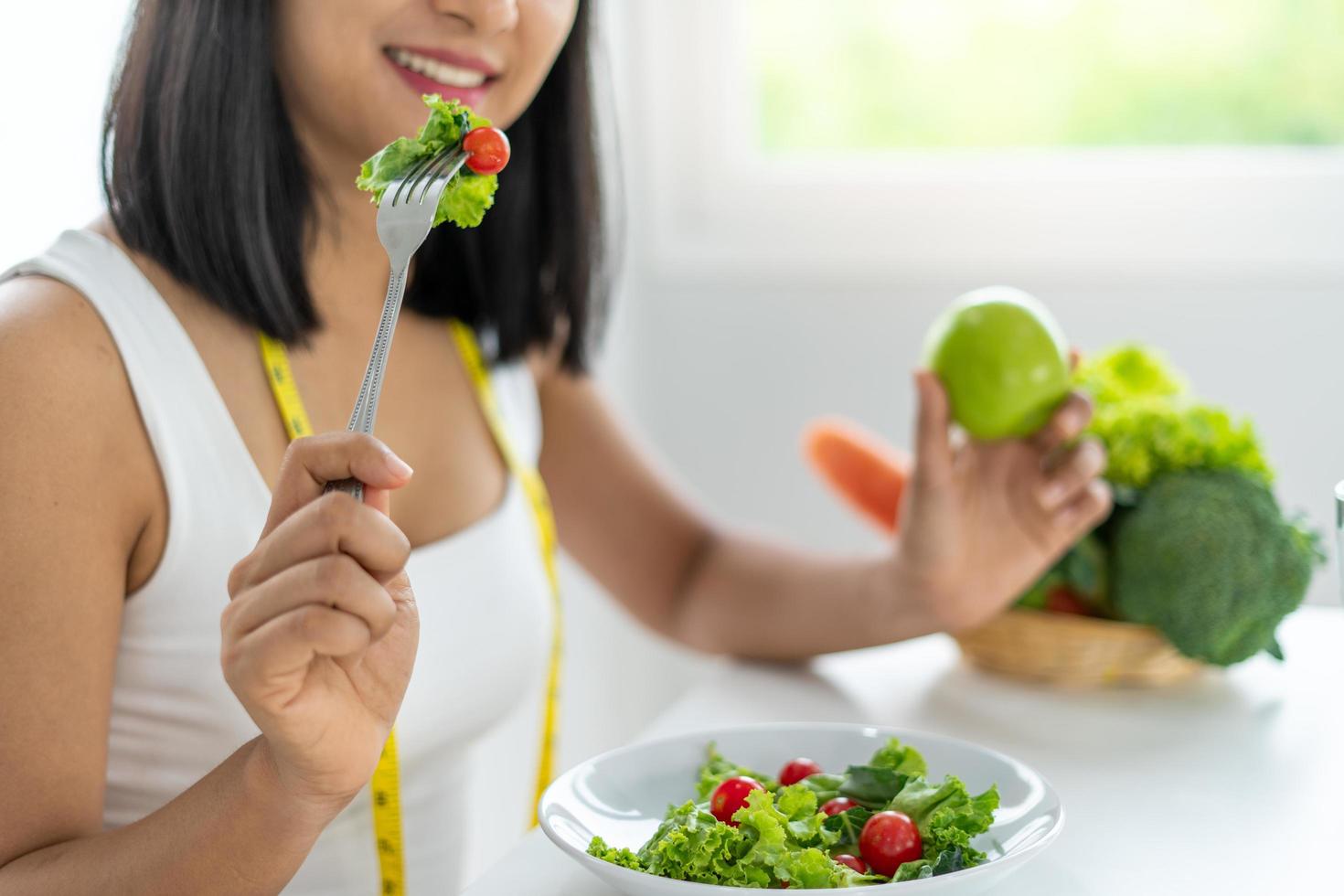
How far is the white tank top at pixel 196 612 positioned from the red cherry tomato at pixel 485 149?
0.32 m

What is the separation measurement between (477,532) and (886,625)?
0.40m

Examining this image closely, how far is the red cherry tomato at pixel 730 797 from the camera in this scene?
2.71ft

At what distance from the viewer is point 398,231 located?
782 millimetres

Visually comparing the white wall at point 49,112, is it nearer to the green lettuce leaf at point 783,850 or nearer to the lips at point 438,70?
the lips at point 438,70

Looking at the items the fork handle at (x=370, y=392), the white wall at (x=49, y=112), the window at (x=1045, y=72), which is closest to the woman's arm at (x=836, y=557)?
the white wall at (x=49, y=112)

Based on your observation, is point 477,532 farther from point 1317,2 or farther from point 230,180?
point 1317,2

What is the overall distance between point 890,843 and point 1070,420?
1.93 feet

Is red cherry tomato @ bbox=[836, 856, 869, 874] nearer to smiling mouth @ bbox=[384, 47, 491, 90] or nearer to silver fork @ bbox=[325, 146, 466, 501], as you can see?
silver fork @ bbox=[325, 146, 466, 501]

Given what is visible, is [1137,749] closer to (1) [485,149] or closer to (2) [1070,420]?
(2) [1070,420]

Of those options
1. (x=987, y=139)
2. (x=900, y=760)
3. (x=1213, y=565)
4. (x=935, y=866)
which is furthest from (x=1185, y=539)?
(x=987, y=139)

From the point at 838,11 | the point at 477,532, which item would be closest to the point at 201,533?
the point at 477,532

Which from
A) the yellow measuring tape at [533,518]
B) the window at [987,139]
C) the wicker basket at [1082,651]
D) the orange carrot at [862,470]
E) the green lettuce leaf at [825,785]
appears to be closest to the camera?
the green lettuce leaf at [825,785]

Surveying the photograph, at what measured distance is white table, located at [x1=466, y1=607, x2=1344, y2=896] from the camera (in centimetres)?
88

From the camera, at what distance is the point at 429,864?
1.26 meters
